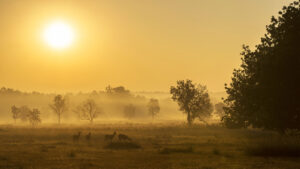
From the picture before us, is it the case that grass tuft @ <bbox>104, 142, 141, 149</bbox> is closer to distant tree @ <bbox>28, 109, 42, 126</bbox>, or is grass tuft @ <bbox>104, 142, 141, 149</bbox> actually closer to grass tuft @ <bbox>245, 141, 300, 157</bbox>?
grass tuft @ <bbox>245, 141, 300, 157</bbox>

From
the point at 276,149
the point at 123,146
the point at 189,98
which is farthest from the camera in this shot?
the point at 189,98

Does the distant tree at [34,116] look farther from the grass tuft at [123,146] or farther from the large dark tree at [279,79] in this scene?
the large dark tree at [279,79]

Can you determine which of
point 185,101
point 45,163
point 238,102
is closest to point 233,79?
point 238,102

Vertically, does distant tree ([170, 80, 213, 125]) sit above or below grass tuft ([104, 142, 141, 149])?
above

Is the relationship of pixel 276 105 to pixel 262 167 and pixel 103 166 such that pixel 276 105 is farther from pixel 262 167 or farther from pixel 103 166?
pixel 103 166

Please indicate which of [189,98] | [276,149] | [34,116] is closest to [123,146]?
[276,149]

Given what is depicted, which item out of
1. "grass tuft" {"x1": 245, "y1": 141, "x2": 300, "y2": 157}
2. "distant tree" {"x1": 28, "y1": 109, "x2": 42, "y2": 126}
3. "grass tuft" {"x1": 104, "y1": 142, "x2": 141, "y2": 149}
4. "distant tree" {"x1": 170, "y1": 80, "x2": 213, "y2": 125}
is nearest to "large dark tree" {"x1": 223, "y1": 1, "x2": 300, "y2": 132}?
"grass tuft" {"x1": 245, "y1": 141, "x2": 300, "y2": 157}

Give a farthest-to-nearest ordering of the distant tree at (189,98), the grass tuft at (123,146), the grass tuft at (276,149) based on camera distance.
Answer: the distant tree at (189,98) < the grass tuft at (123,146) < the grass tuft at (276,149)

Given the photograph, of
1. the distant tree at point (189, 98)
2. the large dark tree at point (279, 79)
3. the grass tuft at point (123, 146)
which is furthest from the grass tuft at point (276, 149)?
the distant tree at point (189, 98)

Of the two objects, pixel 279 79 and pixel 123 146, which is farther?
pixel 123 146

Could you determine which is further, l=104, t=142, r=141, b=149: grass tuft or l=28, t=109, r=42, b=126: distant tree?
l=28, t=109, r=42, b=126: distant tree

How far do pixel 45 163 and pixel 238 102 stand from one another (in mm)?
23823

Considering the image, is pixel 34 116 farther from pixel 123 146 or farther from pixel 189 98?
pixel 123 146

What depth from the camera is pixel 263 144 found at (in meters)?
33.7
